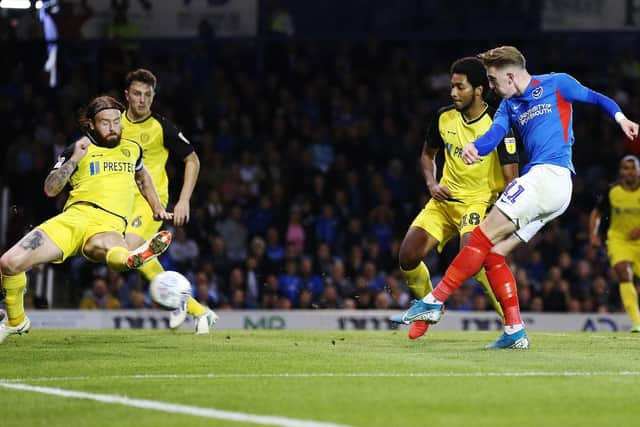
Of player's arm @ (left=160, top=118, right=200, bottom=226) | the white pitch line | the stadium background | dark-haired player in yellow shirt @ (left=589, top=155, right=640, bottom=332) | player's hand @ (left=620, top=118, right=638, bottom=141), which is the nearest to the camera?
the white pitch line

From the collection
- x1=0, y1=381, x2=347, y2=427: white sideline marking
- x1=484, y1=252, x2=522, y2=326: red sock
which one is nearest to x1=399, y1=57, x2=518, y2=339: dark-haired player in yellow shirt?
x1=484, y1=252, x2=522, y2=326: red sock

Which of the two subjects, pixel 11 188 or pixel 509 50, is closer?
pixel 509 50

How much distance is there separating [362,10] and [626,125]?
1484 cm

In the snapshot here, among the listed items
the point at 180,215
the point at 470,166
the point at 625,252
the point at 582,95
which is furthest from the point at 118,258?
the point at 625,252

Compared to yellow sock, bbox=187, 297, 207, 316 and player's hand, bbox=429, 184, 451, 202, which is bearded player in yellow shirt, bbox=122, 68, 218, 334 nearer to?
yellow sock, bbox=187, 297, 207, 316

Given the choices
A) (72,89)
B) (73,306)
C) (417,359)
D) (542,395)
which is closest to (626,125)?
(417,359)

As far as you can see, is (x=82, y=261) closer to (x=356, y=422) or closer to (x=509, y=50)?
(x=509, y=50)

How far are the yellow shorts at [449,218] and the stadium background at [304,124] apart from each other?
848 centimetres

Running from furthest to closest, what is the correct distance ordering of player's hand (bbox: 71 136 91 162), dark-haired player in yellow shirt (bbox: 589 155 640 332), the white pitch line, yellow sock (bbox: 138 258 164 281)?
dark-haired player in yellow shirt (bbox: 589 155 640 332)
yellow sock (bbox: 138 258 164 281)
player's hand (bbox: 71 136 91 162)
the white pitch line

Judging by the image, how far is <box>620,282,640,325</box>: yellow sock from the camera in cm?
1505

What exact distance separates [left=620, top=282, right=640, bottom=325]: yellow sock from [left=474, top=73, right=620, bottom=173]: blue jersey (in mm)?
6312

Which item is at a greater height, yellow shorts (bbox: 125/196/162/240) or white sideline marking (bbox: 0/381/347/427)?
yellow shorts (bbox: 125/196/162/240)

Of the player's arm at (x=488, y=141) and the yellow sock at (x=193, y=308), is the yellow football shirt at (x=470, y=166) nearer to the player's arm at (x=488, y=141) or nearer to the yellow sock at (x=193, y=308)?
the player's arm at (x=488, y=141)

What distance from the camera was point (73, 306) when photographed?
65.6 feet
